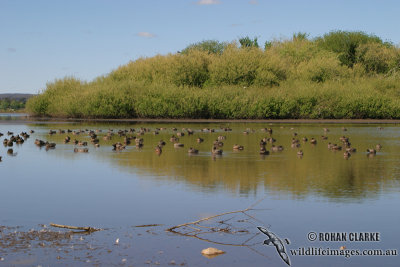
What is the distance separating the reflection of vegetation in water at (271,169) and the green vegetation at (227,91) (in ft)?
110

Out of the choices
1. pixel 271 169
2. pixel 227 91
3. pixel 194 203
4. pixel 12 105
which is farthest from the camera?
pixel 12 105

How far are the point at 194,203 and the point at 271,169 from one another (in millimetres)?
6180

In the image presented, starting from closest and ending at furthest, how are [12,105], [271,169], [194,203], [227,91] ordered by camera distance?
[194,203]
[271,169]
[227,91]
[12,105]

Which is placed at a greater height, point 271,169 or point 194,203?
point 271,169

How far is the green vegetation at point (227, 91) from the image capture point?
191 ft

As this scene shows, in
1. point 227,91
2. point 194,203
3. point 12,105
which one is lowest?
point 194,203

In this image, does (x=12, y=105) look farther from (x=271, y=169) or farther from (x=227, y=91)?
(x=271, y=169)

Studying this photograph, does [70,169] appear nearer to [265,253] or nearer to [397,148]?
[265,253]

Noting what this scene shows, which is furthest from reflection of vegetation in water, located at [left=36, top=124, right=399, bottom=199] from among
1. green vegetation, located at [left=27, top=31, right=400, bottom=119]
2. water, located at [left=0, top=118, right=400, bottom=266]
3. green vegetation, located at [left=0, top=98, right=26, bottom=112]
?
green vegetation, located at [left=0, top=98, right=26, bottom=112]

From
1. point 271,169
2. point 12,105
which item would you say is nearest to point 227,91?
point 271,169

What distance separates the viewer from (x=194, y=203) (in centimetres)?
1129

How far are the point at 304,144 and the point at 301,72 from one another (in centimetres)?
4543

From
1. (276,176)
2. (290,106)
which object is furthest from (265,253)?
(290,106)

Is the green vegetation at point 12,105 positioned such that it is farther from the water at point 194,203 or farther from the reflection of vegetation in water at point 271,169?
the water at point 194,203
